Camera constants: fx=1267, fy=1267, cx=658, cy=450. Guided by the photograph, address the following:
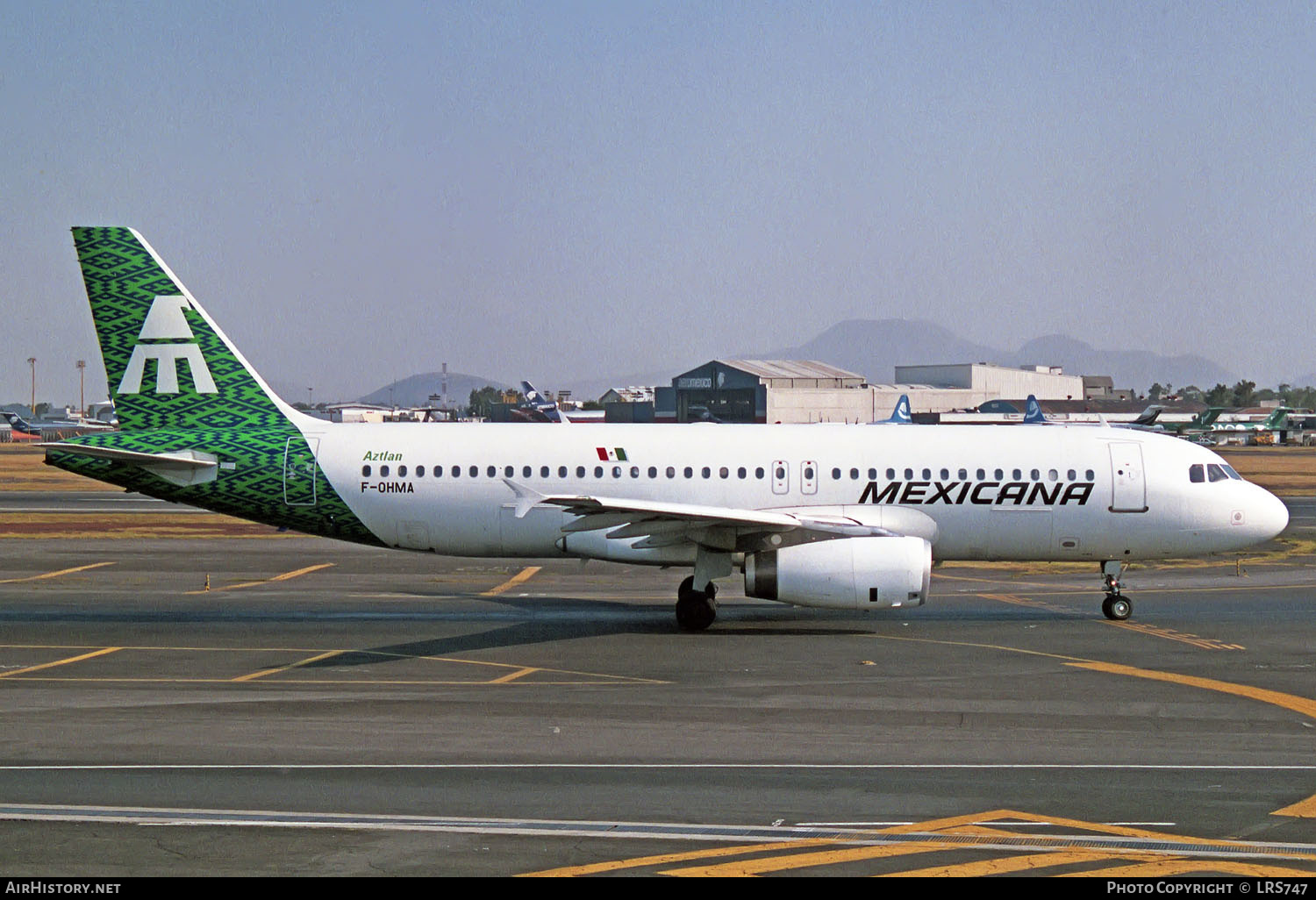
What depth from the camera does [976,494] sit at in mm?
27531

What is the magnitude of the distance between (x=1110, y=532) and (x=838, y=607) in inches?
275

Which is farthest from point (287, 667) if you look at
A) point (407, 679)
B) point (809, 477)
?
point (809, 477)

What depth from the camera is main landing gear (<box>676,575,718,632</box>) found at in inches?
1052

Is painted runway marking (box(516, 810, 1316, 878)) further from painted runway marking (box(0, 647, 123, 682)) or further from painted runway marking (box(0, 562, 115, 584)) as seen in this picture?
painted runway marking (box(0, 562, 115, 584))

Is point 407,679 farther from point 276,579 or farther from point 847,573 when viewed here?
point 276,579

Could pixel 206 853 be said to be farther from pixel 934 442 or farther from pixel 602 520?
pixel 934 442

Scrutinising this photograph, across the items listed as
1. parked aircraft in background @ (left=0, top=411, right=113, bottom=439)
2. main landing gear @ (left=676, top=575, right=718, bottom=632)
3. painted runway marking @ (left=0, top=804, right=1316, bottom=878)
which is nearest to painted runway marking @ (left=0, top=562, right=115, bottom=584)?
main landing gear @ (left=676, top=575, right=718, bottom=632)

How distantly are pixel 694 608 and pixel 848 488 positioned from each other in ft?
14.1

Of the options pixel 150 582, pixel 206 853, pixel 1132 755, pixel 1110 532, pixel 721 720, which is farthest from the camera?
pixel 150 582

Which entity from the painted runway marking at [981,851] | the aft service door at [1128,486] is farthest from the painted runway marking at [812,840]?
the aft service door at [1128,486]

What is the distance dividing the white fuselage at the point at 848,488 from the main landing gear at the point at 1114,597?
0.53 m

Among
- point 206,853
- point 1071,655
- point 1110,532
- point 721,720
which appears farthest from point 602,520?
point 206,853

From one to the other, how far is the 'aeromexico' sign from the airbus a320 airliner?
38mm
